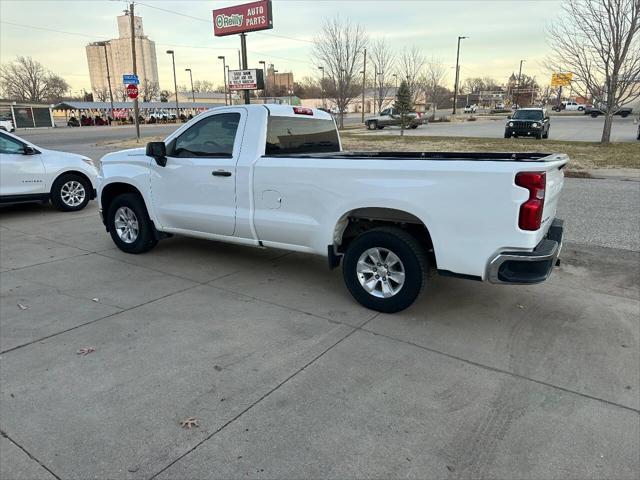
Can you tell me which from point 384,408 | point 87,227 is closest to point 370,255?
point 384,408

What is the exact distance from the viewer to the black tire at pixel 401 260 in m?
4.12

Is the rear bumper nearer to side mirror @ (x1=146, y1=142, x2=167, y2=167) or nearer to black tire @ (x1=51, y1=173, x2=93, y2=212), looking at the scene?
side mirror @ (x1=146, y1=142, x2=167, y2=167)

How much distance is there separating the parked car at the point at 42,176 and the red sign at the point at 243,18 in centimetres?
1462

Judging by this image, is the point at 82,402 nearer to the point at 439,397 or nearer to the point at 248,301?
the point at 248,301

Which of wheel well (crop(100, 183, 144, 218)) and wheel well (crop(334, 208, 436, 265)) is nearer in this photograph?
wheel well (crop(334, 208, 436, 265))

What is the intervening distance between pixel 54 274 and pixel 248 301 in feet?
8.28

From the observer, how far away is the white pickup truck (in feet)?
12.0

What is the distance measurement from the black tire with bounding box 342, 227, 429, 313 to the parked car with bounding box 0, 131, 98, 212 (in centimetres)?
691

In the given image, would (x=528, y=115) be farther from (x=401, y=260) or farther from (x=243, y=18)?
(x=401, y=260)

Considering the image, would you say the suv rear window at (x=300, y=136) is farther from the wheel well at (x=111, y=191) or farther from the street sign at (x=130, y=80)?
the street sign at (x=130, y=80)

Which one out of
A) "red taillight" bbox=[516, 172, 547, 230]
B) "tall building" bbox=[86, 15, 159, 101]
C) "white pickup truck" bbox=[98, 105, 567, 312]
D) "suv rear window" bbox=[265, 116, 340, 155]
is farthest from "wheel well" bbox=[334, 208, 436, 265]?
"tall building" bbox=[86, 15, 159, 101]

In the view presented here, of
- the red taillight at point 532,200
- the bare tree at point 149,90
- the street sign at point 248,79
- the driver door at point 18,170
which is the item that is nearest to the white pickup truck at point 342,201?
the red taillight at point 532,200

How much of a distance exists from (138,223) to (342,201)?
3.18 meters

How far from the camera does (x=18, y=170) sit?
846 centimetres
